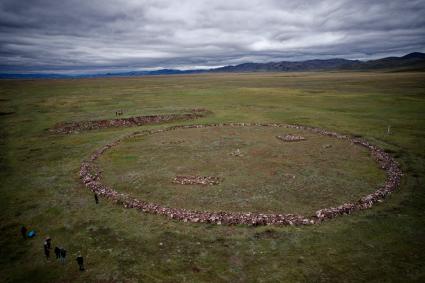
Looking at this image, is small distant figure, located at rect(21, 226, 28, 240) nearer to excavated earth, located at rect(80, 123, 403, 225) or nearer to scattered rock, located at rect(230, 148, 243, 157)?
excavated earth, located at rect(80, 123, 403, 225)

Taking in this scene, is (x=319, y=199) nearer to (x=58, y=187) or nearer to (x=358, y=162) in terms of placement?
(x=358, y=162)

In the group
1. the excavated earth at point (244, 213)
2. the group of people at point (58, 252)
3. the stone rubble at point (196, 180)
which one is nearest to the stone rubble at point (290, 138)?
the excavated earth at point (244, 213)

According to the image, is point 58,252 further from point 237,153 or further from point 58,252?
point 237,153

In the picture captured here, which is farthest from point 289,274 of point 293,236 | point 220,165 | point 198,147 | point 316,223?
point 198,147

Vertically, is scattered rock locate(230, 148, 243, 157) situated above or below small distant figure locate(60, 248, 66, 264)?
above

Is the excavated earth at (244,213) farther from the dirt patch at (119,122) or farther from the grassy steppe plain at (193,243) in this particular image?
the dirt patch at (119,122)

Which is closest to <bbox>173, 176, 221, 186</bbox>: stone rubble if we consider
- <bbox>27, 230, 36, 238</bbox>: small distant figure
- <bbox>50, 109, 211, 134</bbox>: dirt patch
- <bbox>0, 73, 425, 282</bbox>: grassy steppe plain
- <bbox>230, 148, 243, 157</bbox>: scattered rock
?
<bbox>0, 73, 425, 282</bbox>: grassy steppe plain

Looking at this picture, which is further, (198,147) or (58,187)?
(198,147)
